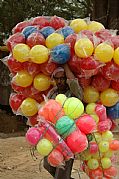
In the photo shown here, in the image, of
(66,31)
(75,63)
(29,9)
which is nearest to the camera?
(75,63)

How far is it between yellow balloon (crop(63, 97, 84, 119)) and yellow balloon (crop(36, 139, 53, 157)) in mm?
244

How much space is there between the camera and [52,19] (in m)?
3.34

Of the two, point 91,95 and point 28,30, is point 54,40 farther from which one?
point 91,95

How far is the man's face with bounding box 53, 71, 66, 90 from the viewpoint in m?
3.06

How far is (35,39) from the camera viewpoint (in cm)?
310

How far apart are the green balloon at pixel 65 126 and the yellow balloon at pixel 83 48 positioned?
523 millimetres

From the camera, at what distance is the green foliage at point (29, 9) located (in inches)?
499

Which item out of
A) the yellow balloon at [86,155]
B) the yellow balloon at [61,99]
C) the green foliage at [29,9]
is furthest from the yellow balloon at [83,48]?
the green foliage at [29,9]

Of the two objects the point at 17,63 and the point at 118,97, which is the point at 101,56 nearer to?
the point at 118,97

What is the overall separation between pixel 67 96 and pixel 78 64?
0.26 metres

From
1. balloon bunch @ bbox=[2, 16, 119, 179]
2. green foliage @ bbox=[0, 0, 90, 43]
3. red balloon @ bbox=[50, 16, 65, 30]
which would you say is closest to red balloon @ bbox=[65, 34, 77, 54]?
balloon bunch @ bbox=[2, 16, 119, 179]

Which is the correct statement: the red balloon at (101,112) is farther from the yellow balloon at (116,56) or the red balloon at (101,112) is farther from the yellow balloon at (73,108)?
the yellow balloon at (116,56)

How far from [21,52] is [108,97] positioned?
0.76m

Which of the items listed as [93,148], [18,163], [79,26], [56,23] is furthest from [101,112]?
[18,163]
